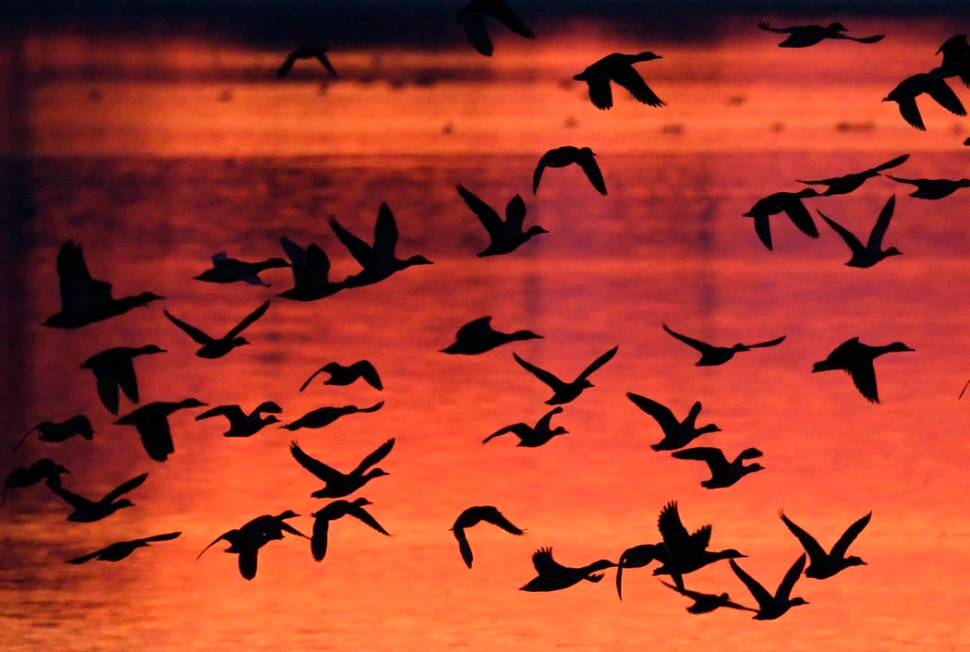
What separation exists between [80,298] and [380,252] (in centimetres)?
87

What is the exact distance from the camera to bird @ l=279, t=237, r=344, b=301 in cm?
562

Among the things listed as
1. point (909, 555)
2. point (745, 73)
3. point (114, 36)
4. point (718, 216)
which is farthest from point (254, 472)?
point (114, 36)

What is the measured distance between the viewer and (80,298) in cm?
552

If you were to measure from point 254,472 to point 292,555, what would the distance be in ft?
3.14

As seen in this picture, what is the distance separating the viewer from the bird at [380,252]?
5652 mm

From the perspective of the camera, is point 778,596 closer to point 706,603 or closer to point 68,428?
point 706,603

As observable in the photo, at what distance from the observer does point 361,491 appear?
A: 762cm

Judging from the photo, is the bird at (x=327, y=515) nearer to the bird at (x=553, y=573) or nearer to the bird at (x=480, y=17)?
the bird at (x=553, y=573)

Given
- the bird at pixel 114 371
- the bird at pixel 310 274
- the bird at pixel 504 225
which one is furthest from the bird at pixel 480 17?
the bird at pixel 114 371

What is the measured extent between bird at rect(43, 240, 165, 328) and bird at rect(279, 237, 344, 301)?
0.42m

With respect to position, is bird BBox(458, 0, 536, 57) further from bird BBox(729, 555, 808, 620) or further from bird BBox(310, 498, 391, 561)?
bird BBox(729, 555, 808, 620)

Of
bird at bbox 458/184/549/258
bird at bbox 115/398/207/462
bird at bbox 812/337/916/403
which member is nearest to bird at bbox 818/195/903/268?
bird at bbox 812/337/916/403

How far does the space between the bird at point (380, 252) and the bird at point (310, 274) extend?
81 millimetres

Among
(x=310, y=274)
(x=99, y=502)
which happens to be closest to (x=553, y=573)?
(x=310, y=274)
